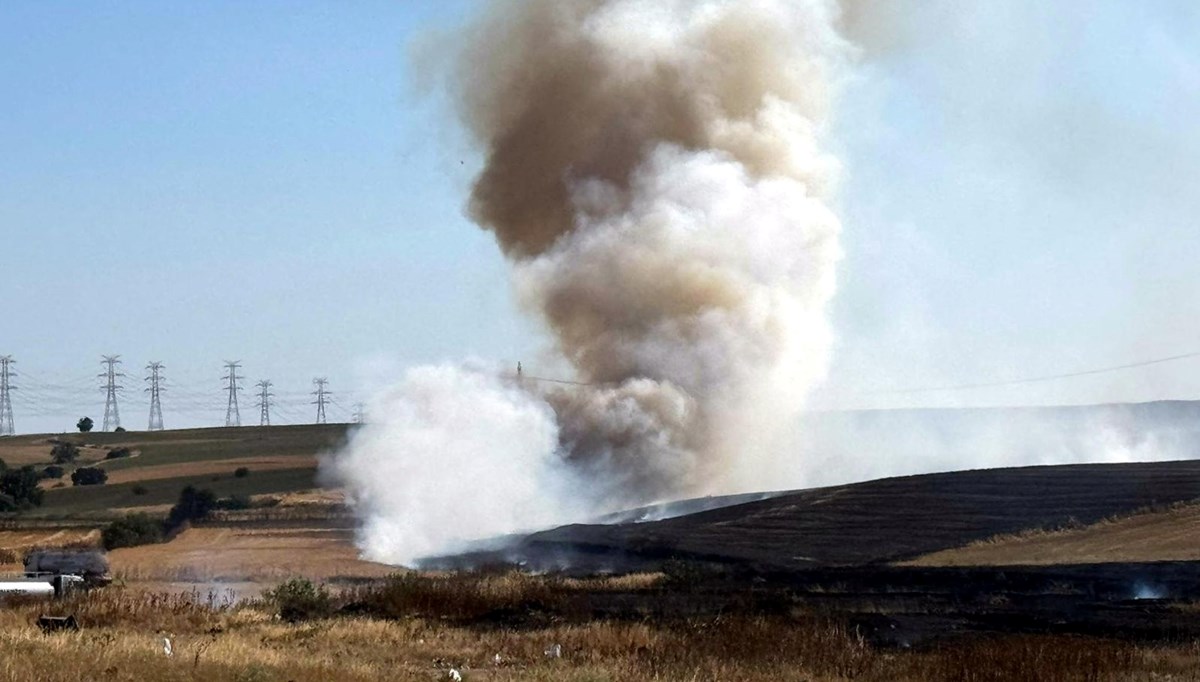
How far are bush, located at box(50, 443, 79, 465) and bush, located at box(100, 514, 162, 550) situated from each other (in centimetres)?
6866

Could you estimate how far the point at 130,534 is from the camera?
6106 centimetres

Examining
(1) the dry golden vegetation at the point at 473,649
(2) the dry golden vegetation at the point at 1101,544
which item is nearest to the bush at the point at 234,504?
(2) the dry golden vegetation at the point at 1101,544

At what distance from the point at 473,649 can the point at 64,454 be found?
118m

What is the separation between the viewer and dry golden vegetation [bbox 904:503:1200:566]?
36625 mm

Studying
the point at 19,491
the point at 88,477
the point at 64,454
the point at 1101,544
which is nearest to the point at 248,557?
the point at 1101,544

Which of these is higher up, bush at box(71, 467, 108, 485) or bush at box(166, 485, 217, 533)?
bush at box(71, 467, 108, 485)

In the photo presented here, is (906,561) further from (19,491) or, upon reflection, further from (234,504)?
(19,491)

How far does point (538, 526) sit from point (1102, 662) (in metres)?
39.3

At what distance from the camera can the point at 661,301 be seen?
66.1 meters

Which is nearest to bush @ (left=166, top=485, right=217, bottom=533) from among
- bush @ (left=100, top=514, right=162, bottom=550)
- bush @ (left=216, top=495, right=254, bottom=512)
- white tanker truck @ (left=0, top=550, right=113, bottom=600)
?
bush @ (left=216, top=495, right=254, bottom=512)

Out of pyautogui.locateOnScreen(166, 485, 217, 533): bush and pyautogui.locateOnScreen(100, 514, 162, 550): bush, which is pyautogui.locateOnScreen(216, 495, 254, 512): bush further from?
pyautogui.locateOnScreen(100, 514, 162, 550): bush

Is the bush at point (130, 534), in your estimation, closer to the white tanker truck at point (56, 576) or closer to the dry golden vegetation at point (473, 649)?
the white tanker truck at point (56, 576)

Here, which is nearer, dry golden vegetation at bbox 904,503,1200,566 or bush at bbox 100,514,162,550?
dry golden vegetation at bbox 904,503,1200,566

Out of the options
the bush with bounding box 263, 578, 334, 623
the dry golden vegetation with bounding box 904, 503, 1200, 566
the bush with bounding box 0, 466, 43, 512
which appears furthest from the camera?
the bush with bounding box 0, 466, 43, 512
